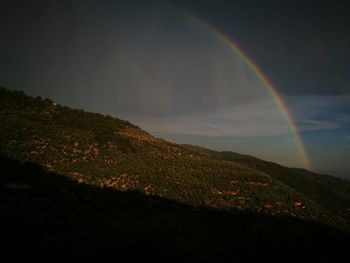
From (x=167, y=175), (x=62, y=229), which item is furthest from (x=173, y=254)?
(x=167, y=175)

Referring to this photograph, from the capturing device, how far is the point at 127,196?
952 inches

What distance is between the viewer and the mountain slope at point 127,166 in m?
29.2

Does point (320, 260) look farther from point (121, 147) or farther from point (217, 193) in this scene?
point (121, 147)

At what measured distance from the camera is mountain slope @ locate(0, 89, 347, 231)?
29.2 meters

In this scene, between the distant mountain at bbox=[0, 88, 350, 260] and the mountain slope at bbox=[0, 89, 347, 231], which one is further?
the mountain slope at bbox=[0, 89, 347, 231]

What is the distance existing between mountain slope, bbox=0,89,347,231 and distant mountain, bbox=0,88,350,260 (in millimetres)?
153

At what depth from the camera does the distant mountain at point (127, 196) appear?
7.96 meters

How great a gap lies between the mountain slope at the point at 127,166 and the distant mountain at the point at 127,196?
153 mm

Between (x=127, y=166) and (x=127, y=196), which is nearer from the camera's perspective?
(x=127, y=196)

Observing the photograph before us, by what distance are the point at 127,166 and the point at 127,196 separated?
37.0ft

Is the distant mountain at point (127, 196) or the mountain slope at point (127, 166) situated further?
the mountain slope at point (127, 166)

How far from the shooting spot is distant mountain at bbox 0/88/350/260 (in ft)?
26.1

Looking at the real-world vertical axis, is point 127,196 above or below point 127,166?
below

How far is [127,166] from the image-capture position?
3522cm
